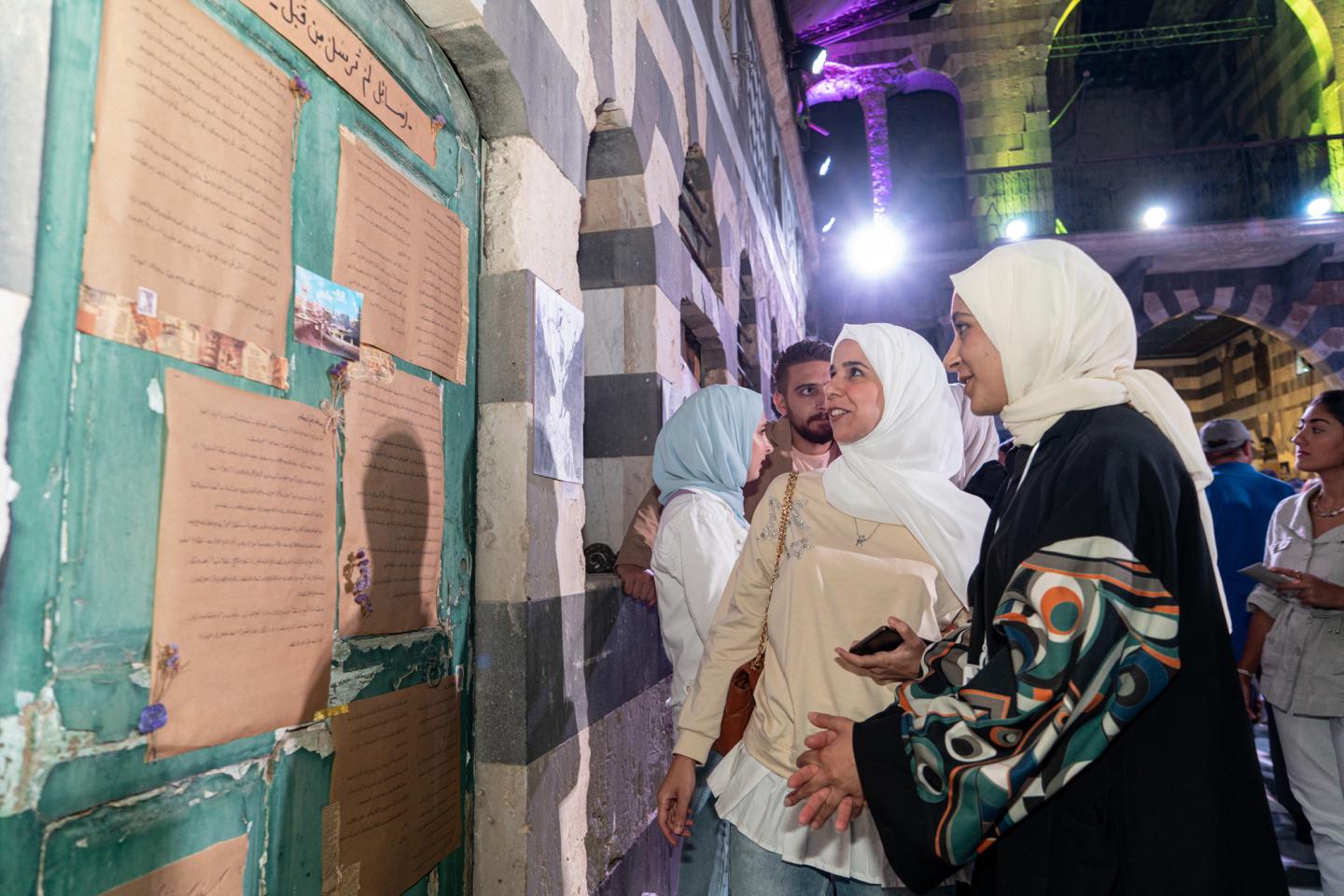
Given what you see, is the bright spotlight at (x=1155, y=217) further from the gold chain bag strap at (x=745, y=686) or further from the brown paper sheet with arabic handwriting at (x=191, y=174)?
the brown paper sheet with arabic handwriting at (x=191, y=174)

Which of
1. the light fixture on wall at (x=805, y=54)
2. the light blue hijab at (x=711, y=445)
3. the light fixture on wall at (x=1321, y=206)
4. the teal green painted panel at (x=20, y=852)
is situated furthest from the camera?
the light fixture on wall at (x=1321, y=206)

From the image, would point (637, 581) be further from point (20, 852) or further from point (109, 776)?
point (20, 852)

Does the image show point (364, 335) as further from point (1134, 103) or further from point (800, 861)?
point (1134, 103)

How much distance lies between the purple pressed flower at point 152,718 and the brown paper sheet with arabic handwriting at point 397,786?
0.42 m

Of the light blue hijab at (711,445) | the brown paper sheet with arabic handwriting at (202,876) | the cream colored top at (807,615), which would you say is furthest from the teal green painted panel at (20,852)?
the light blue hijab at (711,445)

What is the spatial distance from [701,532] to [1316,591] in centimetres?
250

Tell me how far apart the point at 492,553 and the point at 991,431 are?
73.0 inches

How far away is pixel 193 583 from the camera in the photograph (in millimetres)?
1191

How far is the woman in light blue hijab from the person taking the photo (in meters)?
2.32

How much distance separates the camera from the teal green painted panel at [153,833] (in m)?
1.02

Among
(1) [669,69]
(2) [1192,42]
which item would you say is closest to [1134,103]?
(2) [1192,42]

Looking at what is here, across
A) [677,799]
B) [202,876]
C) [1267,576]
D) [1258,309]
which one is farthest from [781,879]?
[1258,309]

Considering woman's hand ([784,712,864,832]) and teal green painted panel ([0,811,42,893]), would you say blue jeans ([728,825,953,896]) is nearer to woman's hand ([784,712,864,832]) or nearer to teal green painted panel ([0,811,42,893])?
→ woman's hand ([784,712,864,832])

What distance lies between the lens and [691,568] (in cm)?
234
